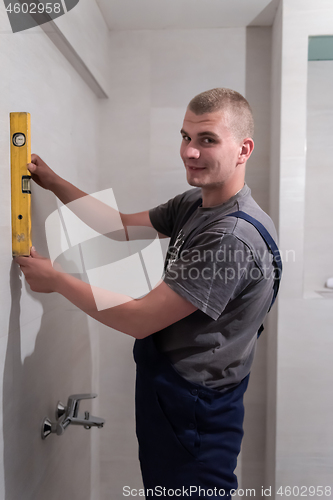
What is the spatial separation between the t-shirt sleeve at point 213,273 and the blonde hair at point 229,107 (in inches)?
10.7

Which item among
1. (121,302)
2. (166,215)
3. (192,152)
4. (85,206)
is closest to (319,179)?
(166,215)

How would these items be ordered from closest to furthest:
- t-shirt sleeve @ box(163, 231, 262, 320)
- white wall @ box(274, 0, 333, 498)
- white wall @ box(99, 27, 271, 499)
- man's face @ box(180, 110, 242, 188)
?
t-shirt sleeve @ box(163, 231, 262, 320) → man's face @ box(180, 110, 242, 188) → white wall @ box(274, 0, 333, 498) → white wall @ box(99, 27, 271, 499)

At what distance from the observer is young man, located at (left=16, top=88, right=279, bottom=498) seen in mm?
770

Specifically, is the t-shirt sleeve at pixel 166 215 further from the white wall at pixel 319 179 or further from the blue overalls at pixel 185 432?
the white wall at pixel 319 179

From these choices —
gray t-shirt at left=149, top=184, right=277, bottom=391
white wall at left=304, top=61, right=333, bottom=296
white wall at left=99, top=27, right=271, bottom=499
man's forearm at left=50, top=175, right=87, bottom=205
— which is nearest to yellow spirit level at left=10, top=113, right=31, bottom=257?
man's forearm at left=50, top=175, right=87, bottom=205

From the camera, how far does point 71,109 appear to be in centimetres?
118

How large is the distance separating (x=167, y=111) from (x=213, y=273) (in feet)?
3.16

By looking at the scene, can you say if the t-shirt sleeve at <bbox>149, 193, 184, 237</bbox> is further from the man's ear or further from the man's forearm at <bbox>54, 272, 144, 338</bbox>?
the man's forearm at <bbox>54, 272, 144, 338</bbox>

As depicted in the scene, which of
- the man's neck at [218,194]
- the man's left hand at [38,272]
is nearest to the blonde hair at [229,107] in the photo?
the man's neck at [218,194]

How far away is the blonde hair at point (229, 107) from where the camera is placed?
2.77ft

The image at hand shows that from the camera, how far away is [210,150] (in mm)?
856

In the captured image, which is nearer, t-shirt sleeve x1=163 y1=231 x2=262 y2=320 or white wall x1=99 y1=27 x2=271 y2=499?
t-shirt sleeve x1=163 y1=231 x2=262 y2=320

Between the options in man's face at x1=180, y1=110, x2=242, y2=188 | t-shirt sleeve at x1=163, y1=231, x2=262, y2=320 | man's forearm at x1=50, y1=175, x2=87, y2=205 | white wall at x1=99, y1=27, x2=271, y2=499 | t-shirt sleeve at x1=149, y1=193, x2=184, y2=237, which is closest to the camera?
t-shirt sleeve at x1=163, y1=231, x2=262, y2=320

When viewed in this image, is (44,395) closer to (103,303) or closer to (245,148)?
(103,303)
